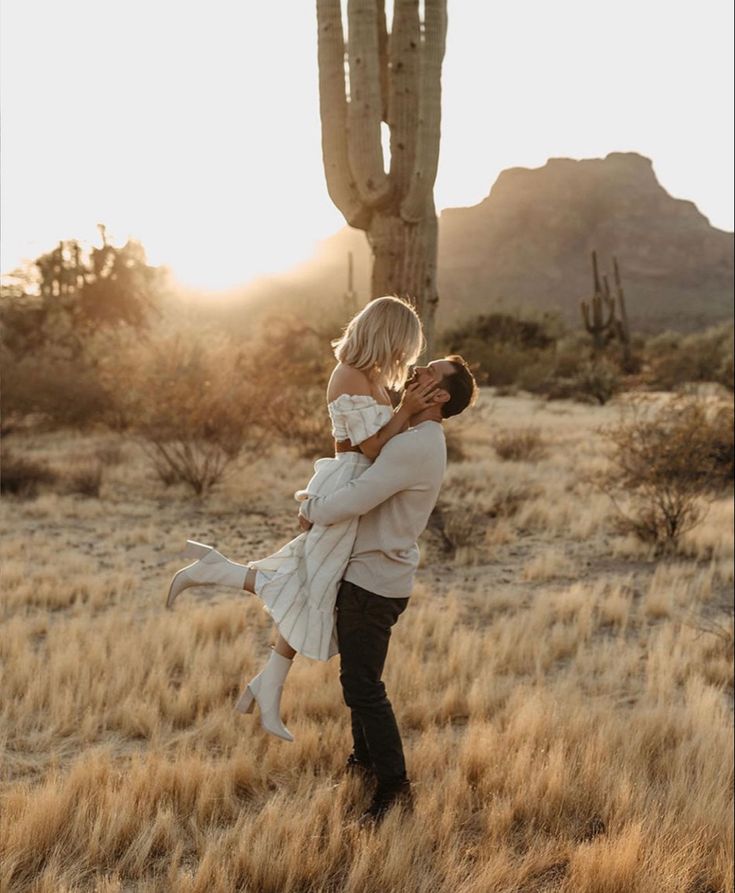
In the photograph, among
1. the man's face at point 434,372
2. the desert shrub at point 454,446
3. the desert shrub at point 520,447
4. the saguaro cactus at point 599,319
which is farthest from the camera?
the saguaro cactus at point 599,319

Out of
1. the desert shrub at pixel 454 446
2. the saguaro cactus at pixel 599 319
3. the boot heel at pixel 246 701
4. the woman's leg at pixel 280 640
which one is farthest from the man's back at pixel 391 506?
the saguaro cactus at pixel 599 319

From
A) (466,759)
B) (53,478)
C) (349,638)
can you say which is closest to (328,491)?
(349,638)

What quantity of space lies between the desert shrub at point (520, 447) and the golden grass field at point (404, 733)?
603cm

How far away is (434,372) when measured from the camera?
9.81 feet

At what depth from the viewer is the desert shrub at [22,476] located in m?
10.6

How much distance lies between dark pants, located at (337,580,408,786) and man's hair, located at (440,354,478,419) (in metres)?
0.74

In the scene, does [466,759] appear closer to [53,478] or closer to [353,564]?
[353,564]

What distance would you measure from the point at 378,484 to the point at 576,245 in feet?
380

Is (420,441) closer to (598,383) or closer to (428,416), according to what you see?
(428,416)

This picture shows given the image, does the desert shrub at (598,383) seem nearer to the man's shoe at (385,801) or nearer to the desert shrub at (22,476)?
the desert shrub at (22,476)

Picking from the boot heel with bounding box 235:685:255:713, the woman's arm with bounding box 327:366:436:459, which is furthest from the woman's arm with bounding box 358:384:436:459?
the boot heel with bounding box 235:685:255:713

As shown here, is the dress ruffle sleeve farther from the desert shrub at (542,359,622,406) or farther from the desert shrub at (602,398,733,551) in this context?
the desert shrub at (542,359,622,406)

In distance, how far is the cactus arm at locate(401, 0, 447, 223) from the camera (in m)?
6.22

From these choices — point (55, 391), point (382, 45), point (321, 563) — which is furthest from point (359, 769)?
point (55, 391)
